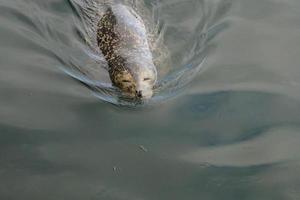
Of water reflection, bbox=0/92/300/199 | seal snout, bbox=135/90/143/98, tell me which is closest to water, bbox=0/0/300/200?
water reflection, bbox=0/92/300/199

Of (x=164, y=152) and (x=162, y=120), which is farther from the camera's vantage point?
(x=162, y=120)

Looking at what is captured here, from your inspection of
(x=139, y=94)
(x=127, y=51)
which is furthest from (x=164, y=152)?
(x=127, y=51)

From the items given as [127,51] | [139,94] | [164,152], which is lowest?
[164,152]

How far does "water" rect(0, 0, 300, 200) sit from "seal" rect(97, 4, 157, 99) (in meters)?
0.19

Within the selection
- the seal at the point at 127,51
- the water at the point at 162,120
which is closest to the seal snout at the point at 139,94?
the seal at the point at 127,51

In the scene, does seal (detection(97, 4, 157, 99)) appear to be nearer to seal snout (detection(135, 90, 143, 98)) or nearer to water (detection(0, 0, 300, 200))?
seal snout (detection(135, 90, 143, 98))

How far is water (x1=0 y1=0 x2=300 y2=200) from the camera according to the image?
18.2 ft

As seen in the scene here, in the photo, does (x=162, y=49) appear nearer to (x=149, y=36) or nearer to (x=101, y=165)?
(x=149, y=36)

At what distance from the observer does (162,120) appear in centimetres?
611

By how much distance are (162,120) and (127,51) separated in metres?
1.02

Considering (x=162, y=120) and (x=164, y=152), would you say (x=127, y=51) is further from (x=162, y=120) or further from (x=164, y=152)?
(x=164, y=152)

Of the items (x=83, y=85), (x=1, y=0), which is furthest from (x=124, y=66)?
(x=1, y=0)

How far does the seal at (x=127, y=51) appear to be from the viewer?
640 centimetres

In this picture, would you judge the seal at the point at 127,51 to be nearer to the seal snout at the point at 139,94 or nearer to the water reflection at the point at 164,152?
the seal snout at the point at 139,94
